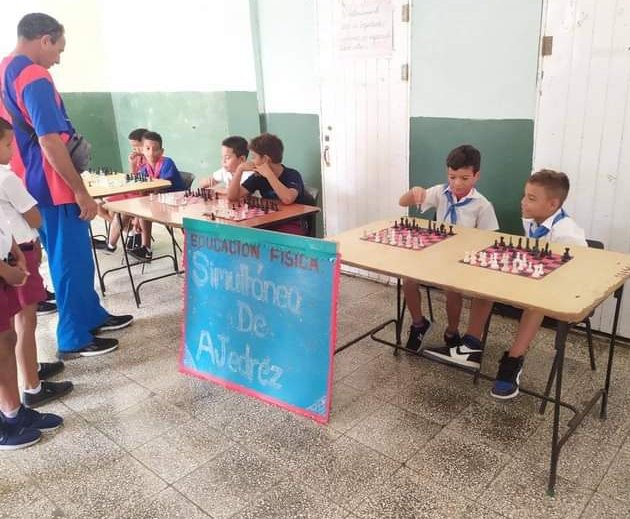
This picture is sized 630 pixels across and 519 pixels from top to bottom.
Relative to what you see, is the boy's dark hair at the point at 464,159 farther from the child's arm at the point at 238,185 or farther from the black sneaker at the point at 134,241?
the black sneaker at the point at 134,241

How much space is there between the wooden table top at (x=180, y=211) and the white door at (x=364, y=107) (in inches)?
30.2

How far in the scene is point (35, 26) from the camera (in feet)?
8.64

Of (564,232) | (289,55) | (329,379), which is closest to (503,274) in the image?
(564,232)

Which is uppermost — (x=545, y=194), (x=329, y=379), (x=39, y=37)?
(x=39, y=37)

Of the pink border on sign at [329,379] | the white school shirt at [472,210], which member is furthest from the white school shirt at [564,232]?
the pink border on sign at [329,379]

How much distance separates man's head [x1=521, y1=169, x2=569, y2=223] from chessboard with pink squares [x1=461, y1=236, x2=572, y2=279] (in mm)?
201

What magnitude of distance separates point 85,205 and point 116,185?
1.39 metres

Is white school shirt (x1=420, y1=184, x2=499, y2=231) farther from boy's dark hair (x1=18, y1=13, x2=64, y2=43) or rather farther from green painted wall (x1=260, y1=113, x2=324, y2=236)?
boy's dark hair (x1=18, y1=13, x2=64, y2=43)

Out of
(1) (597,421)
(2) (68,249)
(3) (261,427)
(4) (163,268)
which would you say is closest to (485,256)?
(1) (597,421)

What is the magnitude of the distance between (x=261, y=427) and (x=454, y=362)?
3.38 feet

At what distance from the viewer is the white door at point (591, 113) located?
8.72ft

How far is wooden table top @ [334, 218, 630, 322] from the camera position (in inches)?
68.5

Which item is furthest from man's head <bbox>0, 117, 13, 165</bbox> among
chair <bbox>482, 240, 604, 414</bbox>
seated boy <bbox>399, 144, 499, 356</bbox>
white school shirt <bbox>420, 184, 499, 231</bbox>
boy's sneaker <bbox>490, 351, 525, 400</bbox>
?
boy's sneaker <bbox>490, 351, 525, 400</bbox>

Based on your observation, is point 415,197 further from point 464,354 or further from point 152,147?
point 152,147
